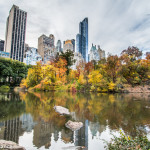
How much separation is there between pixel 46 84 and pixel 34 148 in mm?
24642

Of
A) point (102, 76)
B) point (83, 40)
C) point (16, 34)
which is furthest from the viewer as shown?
point (83, 40)

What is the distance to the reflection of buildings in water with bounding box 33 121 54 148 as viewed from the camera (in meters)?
3.52

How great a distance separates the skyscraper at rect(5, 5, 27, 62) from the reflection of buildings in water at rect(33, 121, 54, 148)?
85113 mm

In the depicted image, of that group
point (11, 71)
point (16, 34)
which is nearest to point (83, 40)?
point (16, 34)

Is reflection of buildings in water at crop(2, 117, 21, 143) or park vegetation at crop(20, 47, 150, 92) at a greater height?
park vegetation at crop(20, 47, 150, 92)

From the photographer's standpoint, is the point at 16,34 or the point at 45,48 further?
the point at 45,48

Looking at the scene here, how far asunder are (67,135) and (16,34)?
319 feet

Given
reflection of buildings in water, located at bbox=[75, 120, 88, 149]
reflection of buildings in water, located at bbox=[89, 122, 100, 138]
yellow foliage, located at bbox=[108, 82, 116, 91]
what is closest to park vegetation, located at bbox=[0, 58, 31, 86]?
yellow foliage, located at bbox=[108, 82, 116, 91]

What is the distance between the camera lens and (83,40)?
17675 centimetres

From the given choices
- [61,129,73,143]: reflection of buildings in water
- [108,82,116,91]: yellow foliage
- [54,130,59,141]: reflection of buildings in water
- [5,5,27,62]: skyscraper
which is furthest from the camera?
[5,5,27,62]: skyscraper

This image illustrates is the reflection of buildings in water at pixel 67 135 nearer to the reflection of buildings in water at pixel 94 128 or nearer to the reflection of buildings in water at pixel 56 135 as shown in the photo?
the reflection of buildings in water at pixel 56 135

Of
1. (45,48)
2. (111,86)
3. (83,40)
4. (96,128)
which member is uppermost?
(83,40)

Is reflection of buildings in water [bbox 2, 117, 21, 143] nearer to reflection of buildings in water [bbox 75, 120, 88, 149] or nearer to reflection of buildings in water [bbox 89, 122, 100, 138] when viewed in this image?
reflection of buildings in water [bbox 75, 120, 88, 149]

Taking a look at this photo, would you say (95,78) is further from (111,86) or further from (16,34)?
(16,34)
